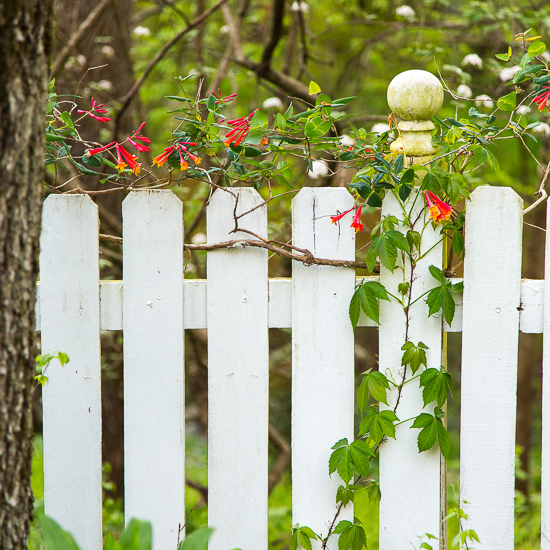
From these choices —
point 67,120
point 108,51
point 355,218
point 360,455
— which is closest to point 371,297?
point 355,218

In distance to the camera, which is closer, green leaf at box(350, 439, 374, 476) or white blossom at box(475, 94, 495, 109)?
green leaf at box(350, 439, 374, 476)

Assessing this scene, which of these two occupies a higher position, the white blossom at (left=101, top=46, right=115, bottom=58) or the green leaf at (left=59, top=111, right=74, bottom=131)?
the white blossom at (left=101, top=46, right=115, bottom=58)

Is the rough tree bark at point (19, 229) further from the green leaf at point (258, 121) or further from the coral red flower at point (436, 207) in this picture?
the coral red flower at point (436, 207)

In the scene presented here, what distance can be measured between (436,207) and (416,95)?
358 millimetres

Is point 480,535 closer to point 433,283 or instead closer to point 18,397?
point 433,283

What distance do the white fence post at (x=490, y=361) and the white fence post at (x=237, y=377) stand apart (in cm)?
58

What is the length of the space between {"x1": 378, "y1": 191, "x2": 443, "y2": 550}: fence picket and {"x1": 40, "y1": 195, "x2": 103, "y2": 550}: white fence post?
2.70ft

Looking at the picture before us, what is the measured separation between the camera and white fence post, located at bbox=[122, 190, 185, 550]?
1595 mm

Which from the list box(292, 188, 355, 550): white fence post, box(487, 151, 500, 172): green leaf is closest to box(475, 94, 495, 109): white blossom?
box(487, 151, 500, 172): green leaf

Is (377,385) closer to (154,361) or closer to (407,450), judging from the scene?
(407,450)

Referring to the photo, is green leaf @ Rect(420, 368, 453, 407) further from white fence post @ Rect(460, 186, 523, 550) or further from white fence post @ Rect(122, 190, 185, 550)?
white fence post @ Rect(122, 190, 185, 550)

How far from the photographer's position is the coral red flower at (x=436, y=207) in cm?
142

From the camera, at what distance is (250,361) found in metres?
1.63

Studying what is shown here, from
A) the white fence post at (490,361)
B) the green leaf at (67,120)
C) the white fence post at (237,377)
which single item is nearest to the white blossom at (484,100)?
the white fence post at (490,361)
